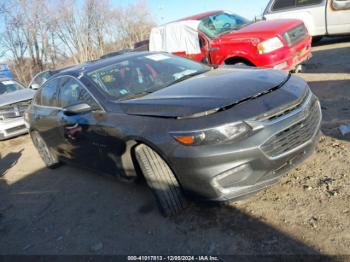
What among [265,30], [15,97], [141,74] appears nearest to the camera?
[141,74]

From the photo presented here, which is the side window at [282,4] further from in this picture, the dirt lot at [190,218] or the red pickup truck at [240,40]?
the dirt lot at [190,218]

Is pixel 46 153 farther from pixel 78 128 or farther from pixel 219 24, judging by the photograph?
pixel 219 24

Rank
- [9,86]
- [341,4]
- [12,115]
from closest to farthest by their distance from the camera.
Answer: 1. [12,115]
2. [341,4]
3. [9,86]

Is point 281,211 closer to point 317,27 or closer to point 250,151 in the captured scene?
point 250,151

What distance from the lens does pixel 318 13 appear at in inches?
410

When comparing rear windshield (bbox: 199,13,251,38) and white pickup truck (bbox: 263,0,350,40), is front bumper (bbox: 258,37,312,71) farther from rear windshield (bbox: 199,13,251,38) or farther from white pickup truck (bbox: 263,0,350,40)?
white pickup truck (bbox: 263,0,350,40)

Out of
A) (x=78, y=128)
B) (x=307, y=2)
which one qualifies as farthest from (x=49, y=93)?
(x=307, y=2)

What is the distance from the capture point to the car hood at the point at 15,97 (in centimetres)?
867

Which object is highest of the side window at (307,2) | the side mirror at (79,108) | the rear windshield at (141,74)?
the rear windshield at (141,74)

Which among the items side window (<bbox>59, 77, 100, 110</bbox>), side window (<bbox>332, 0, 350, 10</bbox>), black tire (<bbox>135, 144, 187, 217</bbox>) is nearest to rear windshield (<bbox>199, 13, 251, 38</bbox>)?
side window (<bbox>332, 0, 350, 10</bbox>)

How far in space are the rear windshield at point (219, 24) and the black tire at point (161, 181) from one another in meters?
5.14

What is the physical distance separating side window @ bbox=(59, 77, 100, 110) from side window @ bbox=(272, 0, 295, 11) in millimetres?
8460

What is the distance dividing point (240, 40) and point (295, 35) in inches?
44.4

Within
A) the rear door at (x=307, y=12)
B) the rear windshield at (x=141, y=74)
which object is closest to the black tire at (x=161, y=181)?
the rear windshield at (x=141, y=74)
